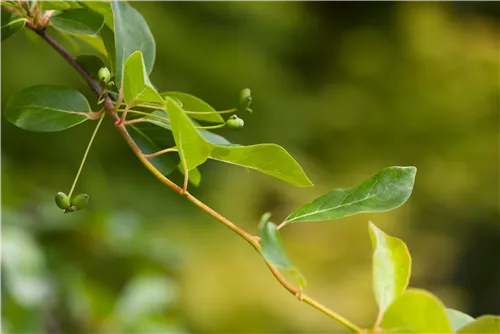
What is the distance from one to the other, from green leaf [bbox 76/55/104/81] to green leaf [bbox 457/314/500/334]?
0.31 metres

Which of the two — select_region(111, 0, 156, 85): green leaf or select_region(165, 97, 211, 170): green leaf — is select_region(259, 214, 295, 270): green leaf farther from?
select_region(111, 0, 156, 85): green leaf

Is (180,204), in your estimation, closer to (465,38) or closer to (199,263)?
(199,263)

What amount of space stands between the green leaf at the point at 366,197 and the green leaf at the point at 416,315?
2.8 inches

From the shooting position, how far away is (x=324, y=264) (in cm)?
285

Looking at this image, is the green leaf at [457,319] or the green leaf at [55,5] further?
the green leaf at [55,5]

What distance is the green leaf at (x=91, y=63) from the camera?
462 mm

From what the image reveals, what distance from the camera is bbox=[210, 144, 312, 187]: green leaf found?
0.34 m

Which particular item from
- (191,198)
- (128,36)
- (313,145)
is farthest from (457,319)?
(313,145)

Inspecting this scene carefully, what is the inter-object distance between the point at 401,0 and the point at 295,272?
11.4ft

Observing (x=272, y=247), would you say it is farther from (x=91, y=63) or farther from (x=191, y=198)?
(x=91, y=63)

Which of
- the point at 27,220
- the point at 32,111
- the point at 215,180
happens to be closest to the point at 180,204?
the point at 215,180

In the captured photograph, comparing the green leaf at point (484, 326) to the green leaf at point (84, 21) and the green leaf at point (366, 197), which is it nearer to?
the green leaf at point (366, 197)

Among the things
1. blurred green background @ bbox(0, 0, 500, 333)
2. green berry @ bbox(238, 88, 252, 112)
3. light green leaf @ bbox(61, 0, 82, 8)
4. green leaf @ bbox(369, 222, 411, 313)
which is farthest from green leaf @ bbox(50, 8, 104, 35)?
blurred green background @ bbox(0, 0, 500, 333)

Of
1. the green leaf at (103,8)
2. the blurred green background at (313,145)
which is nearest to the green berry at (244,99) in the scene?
the green leaf at (103,8)
